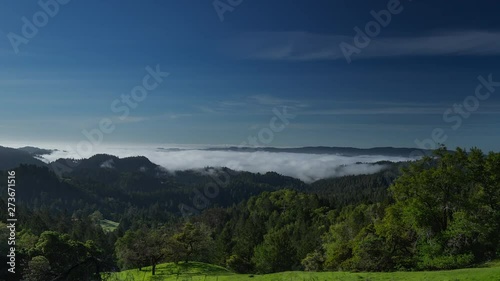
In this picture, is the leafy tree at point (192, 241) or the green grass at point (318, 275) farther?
the leafy tree at point (192, 241)

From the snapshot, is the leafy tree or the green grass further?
the leafy tree

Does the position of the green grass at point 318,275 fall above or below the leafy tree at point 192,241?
above

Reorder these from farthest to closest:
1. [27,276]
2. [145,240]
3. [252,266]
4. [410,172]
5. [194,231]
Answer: [252,266] < [194,231] < [145,240] < [410,172] < [27,276]

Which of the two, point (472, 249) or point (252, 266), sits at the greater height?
point (472, 249)

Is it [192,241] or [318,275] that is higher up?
[318,275]

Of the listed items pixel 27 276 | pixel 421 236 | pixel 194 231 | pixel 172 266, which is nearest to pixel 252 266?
pixel 194 231

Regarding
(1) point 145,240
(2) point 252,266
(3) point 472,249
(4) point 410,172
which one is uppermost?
(4) point 410,172

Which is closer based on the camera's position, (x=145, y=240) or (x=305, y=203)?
(x=145, y=240)

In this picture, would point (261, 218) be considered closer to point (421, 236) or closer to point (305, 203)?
point (305, 203)

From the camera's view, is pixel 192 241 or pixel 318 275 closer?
pixel 318 275

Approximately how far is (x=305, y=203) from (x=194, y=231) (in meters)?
100

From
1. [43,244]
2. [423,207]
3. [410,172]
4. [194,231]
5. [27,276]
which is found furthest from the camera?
[194,231]

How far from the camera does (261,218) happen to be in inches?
7210

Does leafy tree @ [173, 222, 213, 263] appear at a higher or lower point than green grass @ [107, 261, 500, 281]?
lower
